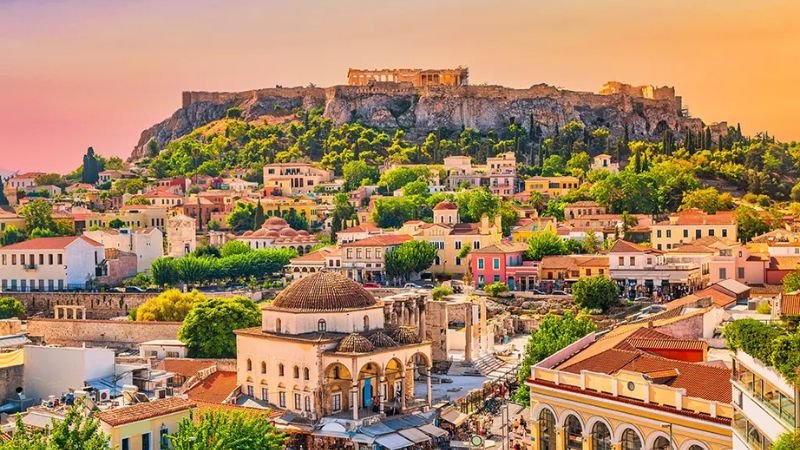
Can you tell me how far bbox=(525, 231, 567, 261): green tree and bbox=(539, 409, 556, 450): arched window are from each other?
43.0 metres

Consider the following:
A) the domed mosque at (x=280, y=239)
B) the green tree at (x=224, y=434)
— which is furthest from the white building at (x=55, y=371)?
the domed mosque at (x=280, y=239)

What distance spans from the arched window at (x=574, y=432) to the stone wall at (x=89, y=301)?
46387mm

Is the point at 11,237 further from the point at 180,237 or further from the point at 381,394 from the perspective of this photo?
the point at 381,394

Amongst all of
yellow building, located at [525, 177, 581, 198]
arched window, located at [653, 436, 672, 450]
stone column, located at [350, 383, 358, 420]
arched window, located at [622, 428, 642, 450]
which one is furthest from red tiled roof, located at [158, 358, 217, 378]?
yellow building, located at [525, 177, 581, 198]

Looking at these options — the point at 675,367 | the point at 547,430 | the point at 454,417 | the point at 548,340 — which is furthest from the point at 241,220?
the point at 675,367

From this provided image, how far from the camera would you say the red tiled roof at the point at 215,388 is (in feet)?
133

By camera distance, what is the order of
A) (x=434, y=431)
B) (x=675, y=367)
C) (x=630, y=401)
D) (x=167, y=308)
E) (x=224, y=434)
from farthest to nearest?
1. (x=167, y=308)
2. (x=434, y=431)
3. (x=675, y=367)
4. (x=224, y=434)
5. (x=630, y=401)

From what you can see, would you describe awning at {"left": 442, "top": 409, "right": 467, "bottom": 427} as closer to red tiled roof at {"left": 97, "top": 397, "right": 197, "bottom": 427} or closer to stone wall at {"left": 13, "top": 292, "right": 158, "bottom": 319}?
red tiled roof at {"left": 97, "top": 397, "right": 197, "bottom": 427}

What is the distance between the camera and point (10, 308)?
68000 mm

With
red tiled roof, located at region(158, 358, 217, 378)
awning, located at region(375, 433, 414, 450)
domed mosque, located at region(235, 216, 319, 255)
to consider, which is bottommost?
awning, located at region(375, 433, 414, 450)

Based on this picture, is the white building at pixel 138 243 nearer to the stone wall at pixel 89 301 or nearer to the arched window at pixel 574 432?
the stone wall at pixel 89 301

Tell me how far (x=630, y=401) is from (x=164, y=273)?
5333cm

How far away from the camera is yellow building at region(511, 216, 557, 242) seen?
76.8 m

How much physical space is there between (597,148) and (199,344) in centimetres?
7417
